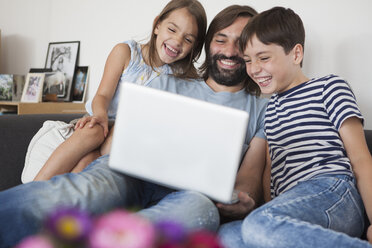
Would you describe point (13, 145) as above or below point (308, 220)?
below

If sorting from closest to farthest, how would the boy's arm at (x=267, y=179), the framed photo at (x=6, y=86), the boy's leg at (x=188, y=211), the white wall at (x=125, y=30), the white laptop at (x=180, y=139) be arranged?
the white laptop at (x=180, y=139), the boy's leg at (x=188, y=211), the boy's arm at (x=267, y=179), the white wall at (x=125, y=30), the framed photo at (x=6, y=86)

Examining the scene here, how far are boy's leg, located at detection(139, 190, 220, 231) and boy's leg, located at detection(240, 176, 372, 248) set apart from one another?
10 cm

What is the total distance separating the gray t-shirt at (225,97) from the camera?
1.45 meters

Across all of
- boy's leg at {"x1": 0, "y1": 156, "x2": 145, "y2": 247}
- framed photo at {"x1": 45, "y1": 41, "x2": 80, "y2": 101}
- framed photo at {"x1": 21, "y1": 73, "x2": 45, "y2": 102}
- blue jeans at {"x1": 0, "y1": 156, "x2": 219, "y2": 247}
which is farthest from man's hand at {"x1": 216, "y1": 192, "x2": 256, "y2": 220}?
framed photo at {"x1": 21, "y1": 73, "x2": 45, "y2": 102}

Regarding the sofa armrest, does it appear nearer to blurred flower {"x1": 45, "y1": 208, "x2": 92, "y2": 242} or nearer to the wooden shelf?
the wooden shelf

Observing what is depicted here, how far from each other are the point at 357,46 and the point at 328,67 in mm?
147

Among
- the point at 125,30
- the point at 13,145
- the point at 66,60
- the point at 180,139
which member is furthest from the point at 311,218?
the point at 66,60

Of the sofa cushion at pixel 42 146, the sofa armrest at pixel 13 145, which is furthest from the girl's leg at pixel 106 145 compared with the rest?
the sofa armrest at pixel 13 145

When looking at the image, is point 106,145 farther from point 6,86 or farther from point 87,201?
point 6,86

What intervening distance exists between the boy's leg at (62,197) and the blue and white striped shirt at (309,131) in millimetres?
468

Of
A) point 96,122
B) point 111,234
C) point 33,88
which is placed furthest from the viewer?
point 33,88

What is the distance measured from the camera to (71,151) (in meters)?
1.28

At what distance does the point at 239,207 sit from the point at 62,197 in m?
0.48

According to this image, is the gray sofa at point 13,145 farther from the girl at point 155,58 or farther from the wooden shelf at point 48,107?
the wooden shelf at point 48,107
